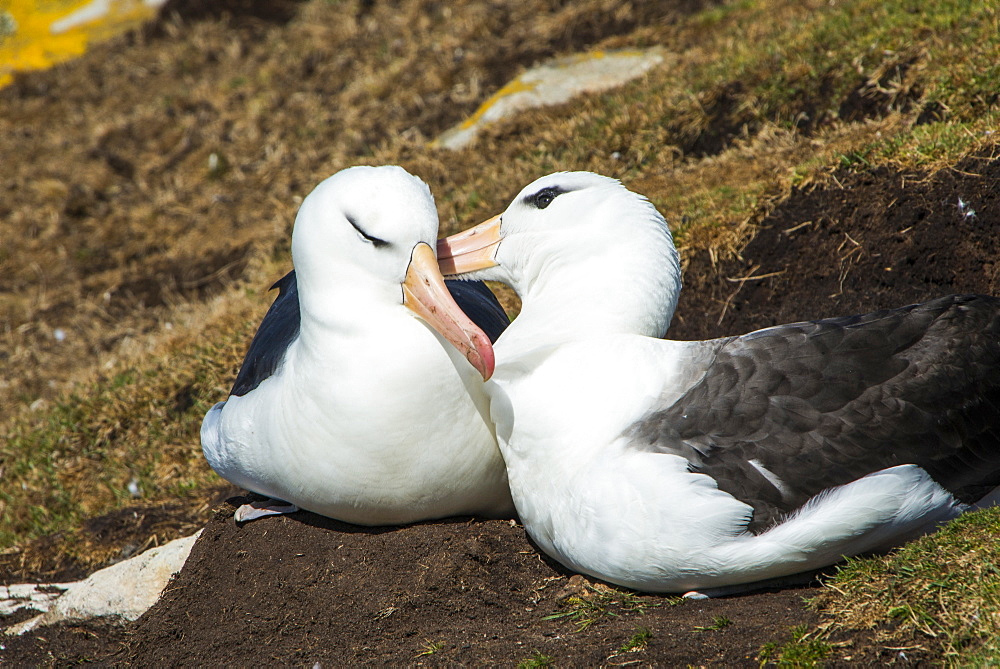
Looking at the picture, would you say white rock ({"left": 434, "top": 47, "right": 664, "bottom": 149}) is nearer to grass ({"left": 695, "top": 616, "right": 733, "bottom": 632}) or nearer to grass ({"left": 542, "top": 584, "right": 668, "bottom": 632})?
grass ({"left": 542, "top": 584, "right": 668, "bottom": 632})

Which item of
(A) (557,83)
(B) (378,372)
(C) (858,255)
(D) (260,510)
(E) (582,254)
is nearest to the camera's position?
(B) (378,372)

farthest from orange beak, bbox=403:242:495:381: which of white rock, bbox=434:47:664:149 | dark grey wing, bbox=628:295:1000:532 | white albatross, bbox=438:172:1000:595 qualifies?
white rock, bbox=434:47:664:149

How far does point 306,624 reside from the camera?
3.76m

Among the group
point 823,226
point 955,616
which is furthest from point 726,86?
point 955,616

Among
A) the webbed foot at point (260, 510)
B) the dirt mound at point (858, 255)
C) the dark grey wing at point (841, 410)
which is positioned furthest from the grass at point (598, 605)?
the dirt mound at point (858, 255)

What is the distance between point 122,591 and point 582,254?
2.59 meters

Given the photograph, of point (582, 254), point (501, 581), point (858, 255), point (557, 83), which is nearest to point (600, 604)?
point (501, 581)

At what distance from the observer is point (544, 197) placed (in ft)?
13.4

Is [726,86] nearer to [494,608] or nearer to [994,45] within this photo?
[994,45]

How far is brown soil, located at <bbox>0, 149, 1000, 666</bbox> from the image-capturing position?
3.29 m

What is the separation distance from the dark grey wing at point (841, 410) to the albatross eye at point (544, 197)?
969mm

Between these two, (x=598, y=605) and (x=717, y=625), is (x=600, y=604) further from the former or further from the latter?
(x=717, y=625)

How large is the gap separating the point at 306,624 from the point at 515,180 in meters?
4.37

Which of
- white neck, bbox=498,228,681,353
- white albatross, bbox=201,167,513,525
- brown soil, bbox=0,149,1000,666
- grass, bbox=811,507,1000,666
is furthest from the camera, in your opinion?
white neck, bbox=498,228,681,353
